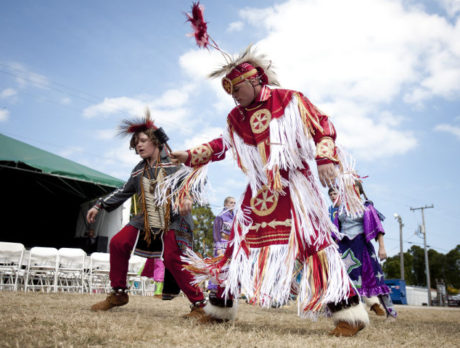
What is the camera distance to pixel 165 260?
11.4 feet

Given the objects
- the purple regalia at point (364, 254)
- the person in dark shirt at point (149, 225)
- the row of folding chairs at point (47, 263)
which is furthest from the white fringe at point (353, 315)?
the row of folding chairs at point (47, 263)

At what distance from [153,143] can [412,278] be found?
42549mm

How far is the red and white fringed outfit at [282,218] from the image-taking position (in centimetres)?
240

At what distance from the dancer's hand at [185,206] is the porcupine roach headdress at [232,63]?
0.91 m

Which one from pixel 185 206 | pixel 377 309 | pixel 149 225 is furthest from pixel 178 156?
pixel 377 309

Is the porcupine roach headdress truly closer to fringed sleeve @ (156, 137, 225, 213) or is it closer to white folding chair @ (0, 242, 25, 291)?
fringed sleeve @ (156, 137, 225, 213)

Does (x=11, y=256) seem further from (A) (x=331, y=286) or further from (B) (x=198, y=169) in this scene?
(A) (x=331, y=286)

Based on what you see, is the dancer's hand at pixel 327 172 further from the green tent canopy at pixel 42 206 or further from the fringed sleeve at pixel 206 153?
the green tent canopy at pixel 42 206

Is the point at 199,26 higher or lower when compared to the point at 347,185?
higher

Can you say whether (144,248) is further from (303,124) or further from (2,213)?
(2,213)

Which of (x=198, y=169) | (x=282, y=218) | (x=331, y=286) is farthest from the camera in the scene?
(x=198, y=169)

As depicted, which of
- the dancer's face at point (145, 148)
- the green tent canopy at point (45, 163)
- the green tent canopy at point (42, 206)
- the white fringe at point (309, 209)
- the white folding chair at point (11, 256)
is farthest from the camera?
the green tent canopy at point (42, 206)

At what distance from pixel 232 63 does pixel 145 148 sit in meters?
1.37

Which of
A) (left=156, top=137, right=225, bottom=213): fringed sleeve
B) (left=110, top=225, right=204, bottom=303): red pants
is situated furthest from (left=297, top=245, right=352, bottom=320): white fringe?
(left=110, top=225, right=204, bottom=303): red pants
